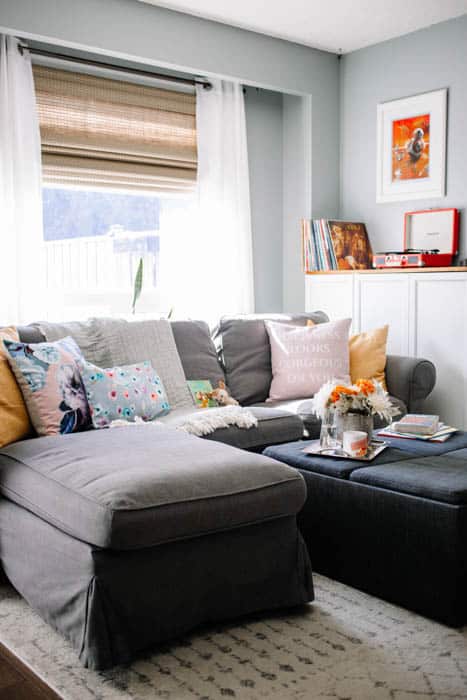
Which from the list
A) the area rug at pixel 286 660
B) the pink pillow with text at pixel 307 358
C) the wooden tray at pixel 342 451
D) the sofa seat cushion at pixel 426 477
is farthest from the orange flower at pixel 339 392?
the pink pillow with text at pixel 307 358

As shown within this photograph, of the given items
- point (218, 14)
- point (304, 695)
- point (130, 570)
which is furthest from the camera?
point (218, 14)

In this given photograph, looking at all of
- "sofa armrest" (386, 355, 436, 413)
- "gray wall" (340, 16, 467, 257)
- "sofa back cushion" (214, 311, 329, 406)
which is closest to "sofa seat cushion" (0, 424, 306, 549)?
"sofa back cushion" (214, 311, 329, 406)

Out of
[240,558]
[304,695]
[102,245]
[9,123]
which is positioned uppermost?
[9,123]

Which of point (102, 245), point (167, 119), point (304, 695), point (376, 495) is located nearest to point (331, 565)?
point (376, 495)

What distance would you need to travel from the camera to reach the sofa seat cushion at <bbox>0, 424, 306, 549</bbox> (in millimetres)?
2029

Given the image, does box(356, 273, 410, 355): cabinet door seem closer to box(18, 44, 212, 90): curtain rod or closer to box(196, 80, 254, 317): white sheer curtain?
box(196, 80, 254, 317): white sheer curtain

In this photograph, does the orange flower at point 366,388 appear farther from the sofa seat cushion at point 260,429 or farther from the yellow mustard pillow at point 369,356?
the yellow mustard pillow at point 369,356

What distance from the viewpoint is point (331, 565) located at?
2623 mm

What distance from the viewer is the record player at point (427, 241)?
4406 millimetres

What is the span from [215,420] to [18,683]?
2011mm

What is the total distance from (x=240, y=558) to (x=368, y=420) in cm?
75

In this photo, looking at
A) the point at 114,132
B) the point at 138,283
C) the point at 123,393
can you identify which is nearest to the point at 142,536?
the point at 123,393

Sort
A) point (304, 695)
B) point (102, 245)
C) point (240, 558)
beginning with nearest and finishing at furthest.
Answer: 1. point (304, 695)
2. point (240, 558)
3. point (102, 245)

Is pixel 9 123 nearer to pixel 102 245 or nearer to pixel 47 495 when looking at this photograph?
pixel 102 245
